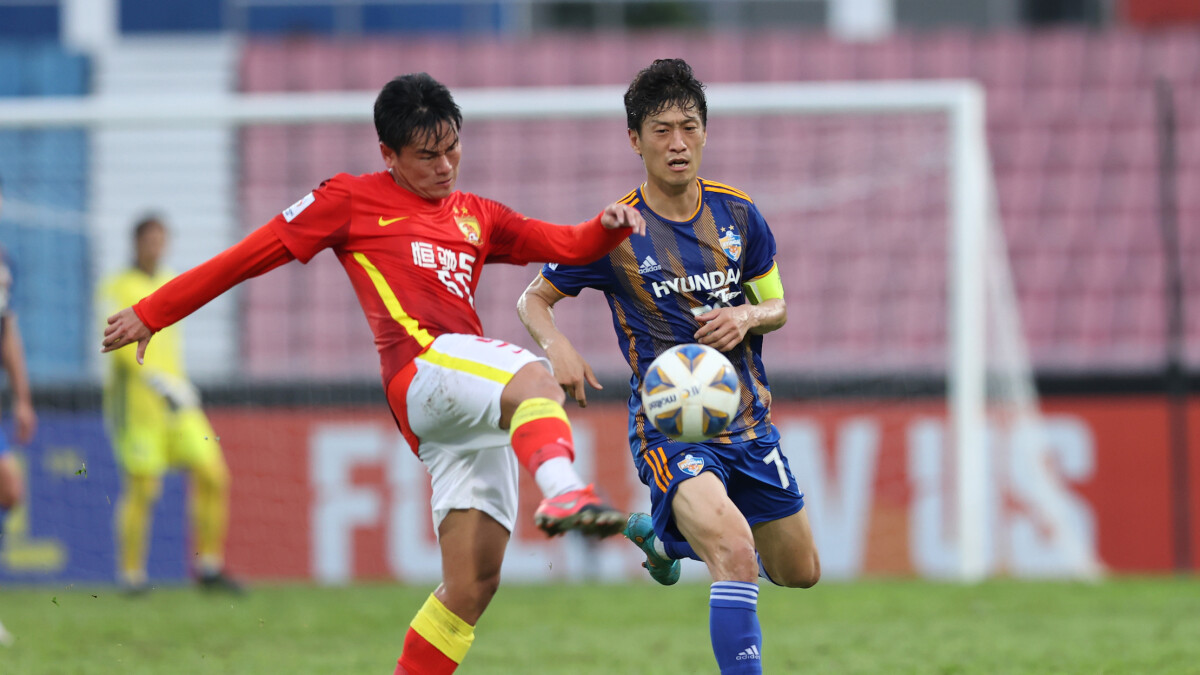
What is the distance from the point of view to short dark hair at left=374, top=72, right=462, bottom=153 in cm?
414

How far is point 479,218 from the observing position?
4.33 metres

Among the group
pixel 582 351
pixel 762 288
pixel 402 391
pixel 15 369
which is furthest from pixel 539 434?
pixel 582 351

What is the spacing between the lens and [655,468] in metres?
4.39

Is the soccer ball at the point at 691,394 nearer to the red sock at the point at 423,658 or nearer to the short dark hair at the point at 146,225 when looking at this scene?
the red sock at the point at 423,658

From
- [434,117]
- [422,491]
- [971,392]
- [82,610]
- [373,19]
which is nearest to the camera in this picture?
[434,117]

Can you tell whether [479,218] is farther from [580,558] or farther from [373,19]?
[373,19]

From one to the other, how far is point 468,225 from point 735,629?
1.46 meters

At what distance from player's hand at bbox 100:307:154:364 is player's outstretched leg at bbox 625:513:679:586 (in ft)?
5.55

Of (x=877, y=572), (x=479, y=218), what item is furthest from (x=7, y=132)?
(x=479, y=218)

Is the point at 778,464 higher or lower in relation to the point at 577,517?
lower

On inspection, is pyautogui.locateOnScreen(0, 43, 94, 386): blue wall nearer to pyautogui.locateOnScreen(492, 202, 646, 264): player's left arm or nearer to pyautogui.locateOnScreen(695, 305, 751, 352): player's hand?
pyautogui.locateOnScreen(492, 202, 646, 264): player's left arm

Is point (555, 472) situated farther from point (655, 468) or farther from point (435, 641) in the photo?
point (435, 641)

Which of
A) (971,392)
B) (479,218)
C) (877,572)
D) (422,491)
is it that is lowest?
(877,572)

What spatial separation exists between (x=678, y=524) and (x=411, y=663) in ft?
3.05
